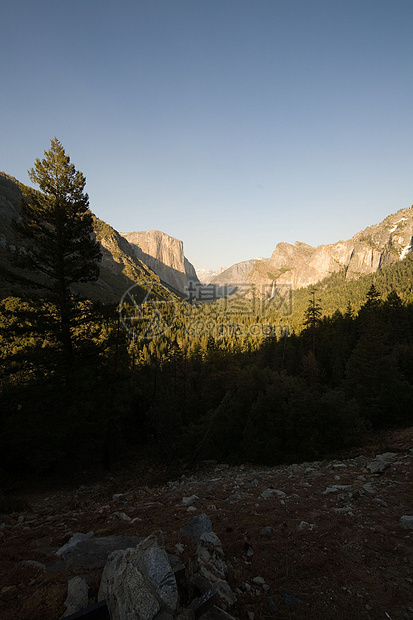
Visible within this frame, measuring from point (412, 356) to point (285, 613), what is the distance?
23.2 metres

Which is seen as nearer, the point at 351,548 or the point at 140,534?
the point at 351,548

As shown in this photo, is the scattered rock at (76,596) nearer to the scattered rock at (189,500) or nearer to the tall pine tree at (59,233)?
the scattered rock at (189,500)

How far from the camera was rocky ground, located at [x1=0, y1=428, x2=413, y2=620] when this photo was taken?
10.8 feet

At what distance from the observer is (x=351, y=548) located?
14.2 ft

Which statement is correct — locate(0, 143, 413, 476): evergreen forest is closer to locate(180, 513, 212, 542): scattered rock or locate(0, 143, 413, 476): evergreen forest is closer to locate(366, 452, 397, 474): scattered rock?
locate(366, 452, 397, 474): scattered rock

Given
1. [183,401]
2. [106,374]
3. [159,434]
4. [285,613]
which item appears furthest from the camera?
[183,401]

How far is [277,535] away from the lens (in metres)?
4.85

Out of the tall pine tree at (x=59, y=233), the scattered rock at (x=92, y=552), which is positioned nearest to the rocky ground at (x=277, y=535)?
the scattered rock at (x=92, y=552)

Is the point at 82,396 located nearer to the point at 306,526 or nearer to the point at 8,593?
the point at 8,593

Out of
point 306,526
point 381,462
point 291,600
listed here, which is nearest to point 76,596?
point 291,600

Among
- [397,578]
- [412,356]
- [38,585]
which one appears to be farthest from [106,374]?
[412,356]

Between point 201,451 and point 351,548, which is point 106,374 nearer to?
point 201,451

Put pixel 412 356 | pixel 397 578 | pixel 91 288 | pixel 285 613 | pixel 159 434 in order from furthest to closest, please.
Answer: pixel 91 288
pixel 412 356
pixel 159 434
pixel 397 578
pixel 285 613

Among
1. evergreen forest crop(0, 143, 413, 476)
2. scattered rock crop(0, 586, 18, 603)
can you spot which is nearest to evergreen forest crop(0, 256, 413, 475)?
evergreen forest crop(0, 143, 413, 476)
